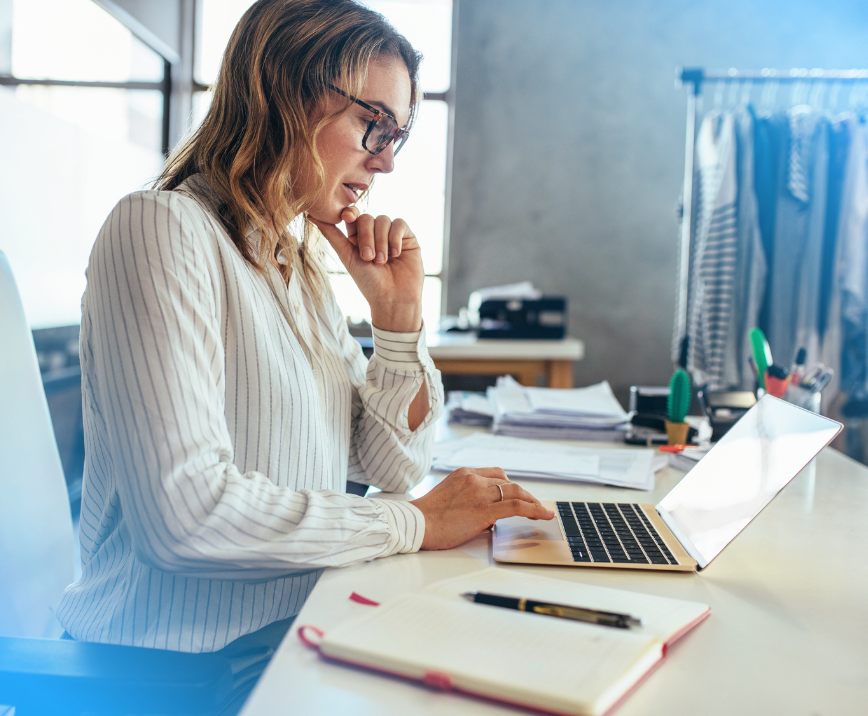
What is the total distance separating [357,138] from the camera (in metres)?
0.97

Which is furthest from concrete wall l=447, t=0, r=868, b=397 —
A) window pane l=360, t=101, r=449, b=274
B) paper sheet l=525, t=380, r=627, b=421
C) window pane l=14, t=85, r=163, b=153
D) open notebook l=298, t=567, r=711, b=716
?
open notebook l=298, t=567, r=711, b=716

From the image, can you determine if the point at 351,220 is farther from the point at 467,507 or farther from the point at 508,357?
the point at 508,357

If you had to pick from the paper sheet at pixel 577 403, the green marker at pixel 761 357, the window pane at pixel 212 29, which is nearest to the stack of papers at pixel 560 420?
the paper sheet at pixel 577 403

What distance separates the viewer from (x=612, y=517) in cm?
88

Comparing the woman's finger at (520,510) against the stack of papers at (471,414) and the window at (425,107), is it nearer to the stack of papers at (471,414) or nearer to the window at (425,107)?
the stack of papers at (471,414)

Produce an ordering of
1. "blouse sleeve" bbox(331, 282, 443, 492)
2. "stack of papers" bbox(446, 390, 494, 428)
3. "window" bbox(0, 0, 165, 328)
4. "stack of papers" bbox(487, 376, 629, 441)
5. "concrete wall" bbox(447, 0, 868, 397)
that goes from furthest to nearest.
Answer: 1. "concrete wall" bbox(447, 0, 868, 397)
2. "window" bbox(0, 0, 165, 328)
3. "stack of papers" bbox(446, 390, 494, 428)
4. "stack of papers" bbox(487, 376, 629, 441)
5. "blouse sleeve" bbox(331, 282, 443, 492)

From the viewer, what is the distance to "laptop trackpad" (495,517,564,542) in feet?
2.58

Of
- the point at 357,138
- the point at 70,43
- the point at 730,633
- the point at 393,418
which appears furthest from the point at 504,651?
the point at 70,43

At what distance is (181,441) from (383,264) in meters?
0.54

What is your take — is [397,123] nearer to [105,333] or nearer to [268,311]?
[268,311]

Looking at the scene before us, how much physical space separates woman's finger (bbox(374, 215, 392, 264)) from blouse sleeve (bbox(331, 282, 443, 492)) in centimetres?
11

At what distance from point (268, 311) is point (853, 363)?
245 cm

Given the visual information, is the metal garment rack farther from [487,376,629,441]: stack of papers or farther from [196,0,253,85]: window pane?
[196,0,253,85]: window pane

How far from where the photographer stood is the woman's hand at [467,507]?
0.76m
